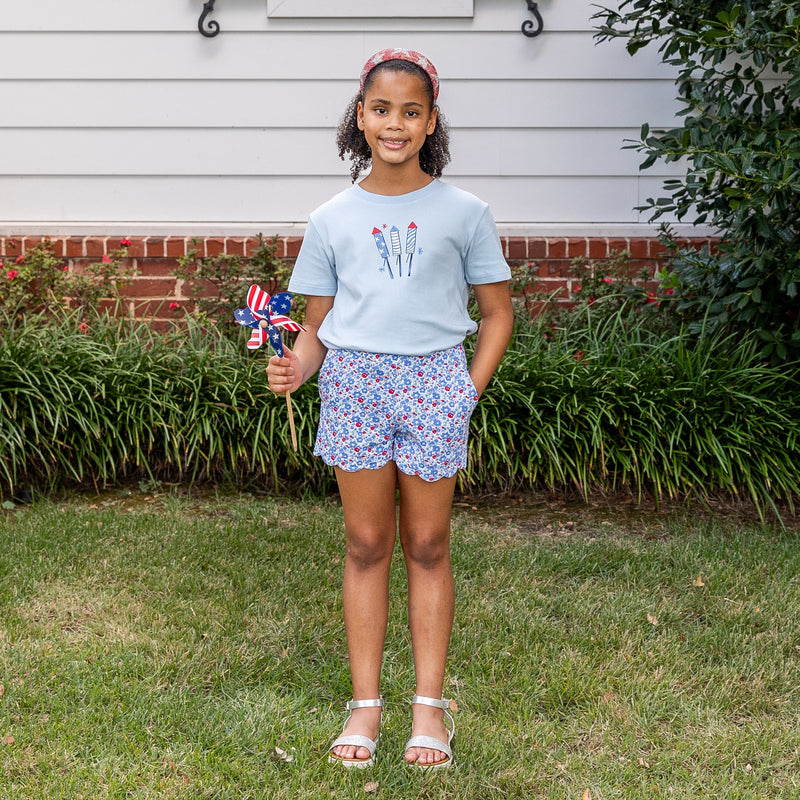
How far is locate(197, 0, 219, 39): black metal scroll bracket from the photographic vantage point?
492cm

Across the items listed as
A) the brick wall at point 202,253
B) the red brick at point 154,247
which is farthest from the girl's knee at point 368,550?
the red brick at point 154,247

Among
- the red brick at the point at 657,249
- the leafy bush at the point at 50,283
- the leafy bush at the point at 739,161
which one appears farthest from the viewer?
the red brick at the point at 657,249

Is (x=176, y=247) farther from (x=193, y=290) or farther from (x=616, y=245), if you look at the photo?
(x=616, y=245)

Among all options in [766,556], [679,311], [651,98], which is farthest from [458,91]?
[766,556]

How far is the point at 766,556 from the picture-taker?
3.66 m

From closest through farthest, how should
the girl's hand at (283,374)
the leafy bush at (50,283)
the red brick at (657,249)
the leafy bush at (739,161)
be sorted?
the girl's hand at (283,374) < the leafy bush at (739,161) < the leafy bush at (50,283) < the red brick at (657,249)

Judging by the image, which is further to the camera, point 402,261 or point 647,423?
point 647,423

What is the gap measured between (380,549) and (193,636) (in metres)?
0.89

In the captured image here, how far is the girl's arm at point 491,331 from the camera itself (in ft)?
7.68

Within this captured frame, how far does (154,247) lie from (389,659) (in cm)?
301

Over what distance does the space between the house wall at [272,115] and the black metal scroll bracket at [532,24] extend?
0.12ft

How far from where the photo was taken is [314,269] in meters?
2.35

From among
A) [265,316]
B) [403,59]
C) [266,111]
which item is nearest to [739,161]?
[403,59]

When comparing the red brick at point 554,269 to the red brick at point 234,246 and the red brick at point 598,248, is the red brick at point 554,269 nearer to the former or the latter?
the red brick at point 598,248
